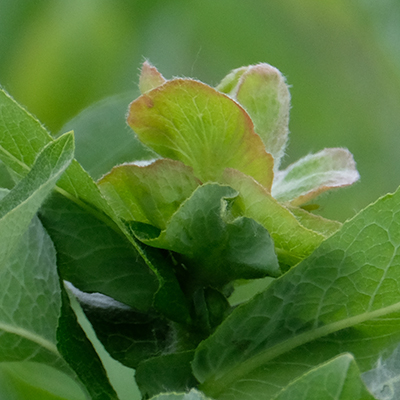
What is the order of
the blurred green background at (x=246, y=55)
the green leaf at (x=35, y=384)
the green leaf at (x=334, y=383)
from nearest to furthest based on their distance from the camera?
the green leaf at (x=334, y=383), the green leaf at (x=35, y=384), the blurred green background at (x=246, y=55)

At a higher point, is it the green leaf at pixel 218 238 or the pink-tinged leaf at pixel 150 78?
the pink-tinged leaf at pixel 150 78

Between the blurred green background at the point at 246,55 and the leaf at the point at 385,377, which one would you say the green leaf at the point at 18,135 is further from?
the blurred green background at the point at 246,55

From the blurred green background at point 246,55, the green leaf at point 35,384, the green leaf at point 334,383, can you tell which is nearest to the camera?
the green leaf at point 334,383

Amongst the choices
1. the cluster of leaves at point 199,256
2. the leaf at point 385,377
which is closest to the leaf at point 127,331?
the cluster of leaves at point 199,256

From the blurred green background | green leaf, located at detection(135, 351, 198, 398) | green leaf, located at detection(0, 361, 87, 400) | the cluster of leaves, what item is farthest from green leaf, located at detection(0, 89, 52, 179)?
the blurred green background

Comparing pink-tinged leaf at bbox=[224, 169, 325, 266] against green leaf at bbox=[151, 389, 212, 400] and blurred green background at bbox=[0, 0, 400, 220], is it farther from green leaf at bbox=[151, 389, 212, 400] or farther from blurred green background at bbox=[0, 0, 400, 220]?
blurred green background at bbox=[0, 0, 400, 220]

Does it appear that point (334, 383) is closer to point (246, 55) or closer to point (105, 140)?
point (105, 140)

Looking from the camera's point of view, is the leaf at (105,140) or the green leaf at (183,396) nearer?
the green leaf at (183,396)

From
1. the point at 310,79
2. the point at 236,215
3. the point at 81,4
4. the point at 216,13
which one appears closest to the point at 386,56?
the point at 310,79

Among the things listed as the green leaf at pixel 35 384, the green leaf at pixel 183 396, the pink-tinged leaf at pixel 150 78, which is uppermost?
the pink-tinged leaf at pixel 150 78
